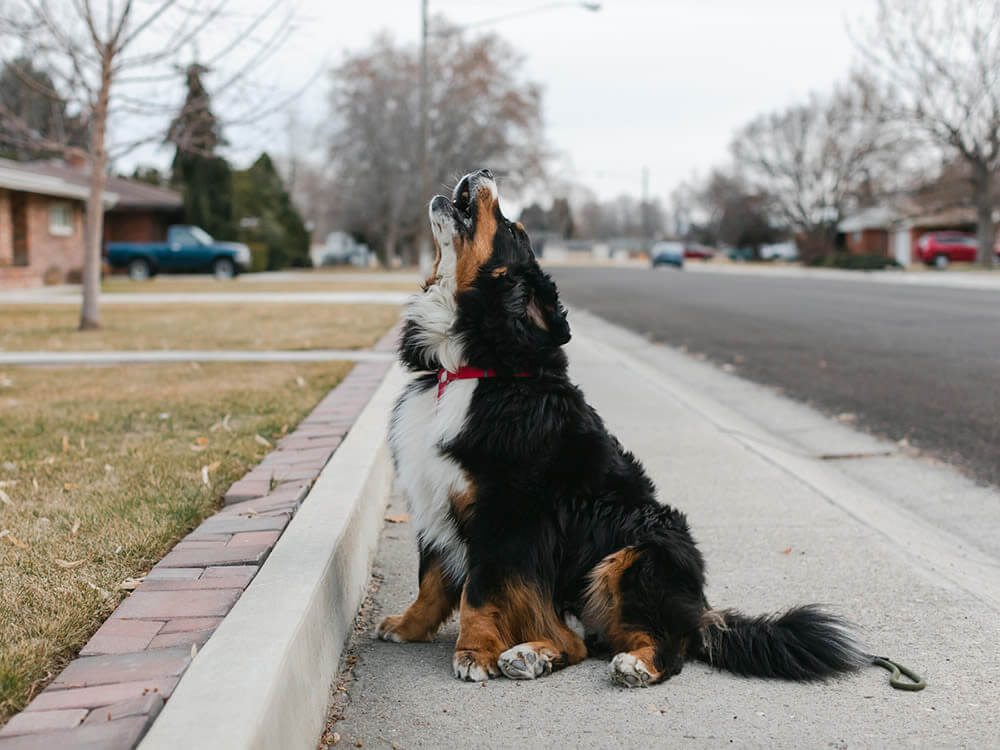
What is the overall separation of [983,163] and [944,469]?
4488cm

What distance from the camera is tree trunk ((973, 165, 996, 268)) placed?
45250 millimetres

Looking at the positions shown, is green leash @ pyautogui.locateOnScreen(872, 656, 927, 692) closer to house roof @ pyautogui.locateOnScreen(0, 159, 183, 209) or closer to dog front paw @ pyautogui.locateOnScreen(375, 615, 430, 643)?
dog front paw @ pyautogui.locateOnScreen(375, 615, 430, 643)

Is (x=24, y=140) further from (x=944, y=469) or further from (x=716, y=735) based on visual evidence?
(x=716, y=735)

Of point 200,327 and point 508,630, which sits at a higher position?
point 200,327

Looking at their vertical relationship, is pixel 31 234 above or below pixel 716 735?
above

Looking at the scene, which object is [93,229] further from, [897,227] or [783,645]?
[897,227]

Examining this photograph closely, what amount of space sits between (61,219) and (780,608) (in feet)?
106

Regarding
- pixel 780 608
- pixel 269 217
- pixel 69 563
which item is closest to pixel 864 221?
pixel 269 217

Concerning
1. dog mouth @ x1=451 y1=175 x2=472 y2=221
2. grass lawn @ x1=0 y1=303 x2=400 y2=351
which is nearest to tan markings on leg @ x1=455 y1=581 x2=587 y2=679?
dog mouth @ x1=451 y1=175 x2=472 y2=221

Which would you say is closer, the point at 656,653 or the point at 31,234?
the point at 656,653

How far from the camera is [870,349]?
12.0 metres

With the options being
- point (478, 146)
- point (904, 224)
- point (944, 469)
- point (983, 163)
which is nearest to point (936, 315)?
point (944, 469)

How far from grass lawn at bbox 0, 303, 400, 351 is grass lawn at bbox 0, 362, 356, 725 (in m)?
2.54

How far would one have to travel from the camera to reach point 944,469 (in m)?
6.19
